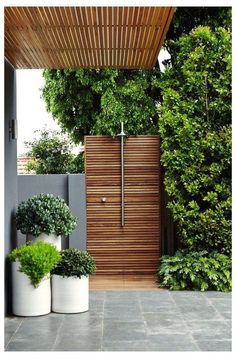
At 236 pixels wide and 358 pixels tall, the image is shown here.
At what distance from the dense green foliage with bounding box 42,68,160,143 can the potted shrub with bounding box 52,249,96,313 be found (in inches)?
123

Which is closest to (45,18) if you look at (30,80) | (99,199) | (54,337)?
(54,337)

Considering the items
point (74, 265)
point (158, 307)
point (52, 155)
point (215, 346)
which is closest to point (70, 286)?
point (74, 265)

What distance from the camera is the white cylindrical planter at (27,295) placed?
5.84 m

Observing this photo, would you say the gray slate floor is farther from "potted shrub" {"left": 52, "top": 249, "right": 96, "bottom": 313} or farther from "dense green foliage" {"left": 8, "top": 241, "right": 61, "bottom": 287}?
"dense green foliage" {"left": 8, "top": 241, "right": 61, "bottom": 287}

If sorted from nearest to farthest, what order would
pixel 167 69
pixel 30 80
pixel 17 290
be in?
pixel 17 290, pixel 167 69, pixel 30 80

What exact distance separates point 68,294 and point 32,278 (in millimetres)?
430

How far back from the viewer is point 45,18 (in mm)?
4820

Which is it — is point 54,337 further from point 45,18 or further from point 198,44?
point 198,44

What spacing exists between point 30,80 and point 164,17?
25.2 ft

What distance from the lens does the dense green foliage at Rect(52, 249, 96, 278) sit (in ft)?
19.5

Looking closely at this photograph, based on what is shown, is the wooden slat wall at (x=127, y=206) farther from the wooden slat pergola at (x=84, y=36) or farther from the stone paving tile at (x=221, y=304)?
the stone paving tile at (x=221, y=304)

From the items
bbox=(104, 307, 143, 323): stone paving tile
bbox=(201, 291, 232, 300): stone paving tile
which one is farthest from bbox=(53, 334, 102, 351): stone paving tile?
bbox=(201, 291, 232, 300): stone paving tile

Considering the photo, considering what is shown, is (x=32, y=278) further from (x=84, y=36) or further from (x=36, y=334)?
(x=84, y=36)

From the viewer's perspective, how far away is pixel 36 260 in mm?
5750
